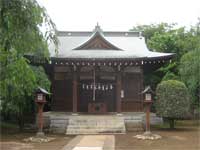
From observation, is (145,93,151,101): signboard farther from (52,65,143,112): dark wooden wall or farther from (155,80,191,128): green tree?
(52,65,143,112): dark wooden wall

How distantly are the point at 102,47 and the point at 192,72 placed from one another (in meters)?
6.15

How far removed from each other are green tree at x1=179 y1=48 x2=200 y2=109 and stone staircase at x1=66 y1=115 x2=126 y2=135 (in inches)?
205

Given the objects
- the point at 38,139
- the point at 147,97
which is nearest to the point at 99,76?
the point at 147,97

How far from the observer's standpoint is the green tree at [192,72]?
24.1 meters

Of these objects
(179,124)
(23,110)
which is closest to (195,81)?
(179,124)

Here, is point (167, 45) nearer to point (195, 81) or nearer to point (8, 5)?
point (195, 81)

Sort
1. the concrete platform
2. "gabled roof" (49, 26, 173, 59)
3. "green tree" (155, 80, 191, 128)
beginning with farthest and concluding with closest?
"gabled roof" (49, 26, 173, 59) < "green tree" (155, 80, 191, 128) < the concrete platform

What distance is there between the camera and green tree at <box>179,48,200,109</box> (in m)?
24.1

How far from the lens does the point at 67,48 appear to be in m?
27.3

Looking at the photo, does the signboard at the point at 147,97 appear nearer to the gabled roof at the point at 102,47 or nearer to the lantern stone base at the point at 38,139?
the gabled roof at the point at 102,47

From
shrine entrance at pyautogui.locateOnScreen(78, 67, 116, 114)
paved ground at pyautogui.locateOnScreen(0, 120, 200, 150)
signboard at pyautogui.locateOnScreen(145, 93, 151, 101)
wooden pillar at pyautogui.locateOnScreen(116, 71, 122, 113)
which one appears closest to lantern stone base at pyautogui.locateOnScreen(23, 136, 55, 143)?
paved ground at pyautogui.locateOnScreen(0, 120, 200, 150)

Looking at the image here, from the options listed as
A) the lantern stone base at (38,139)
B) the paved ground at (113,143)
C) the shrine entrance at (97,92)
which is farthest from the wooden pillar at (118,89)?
the lantern stone base at (38,139)

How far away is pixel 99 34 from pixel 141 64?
3.74 m

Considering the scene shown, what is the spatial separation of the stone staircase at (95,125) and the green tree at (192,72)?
5198 mm
